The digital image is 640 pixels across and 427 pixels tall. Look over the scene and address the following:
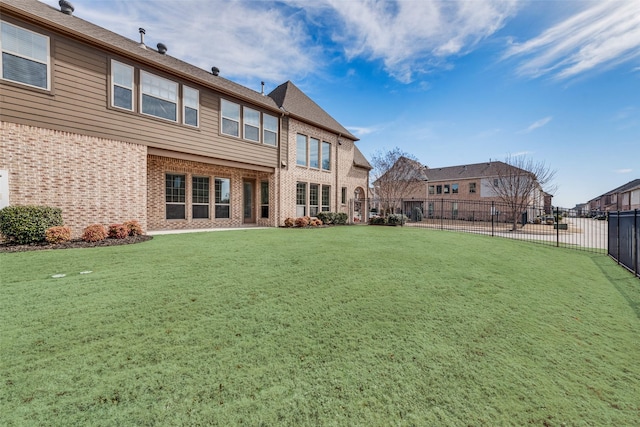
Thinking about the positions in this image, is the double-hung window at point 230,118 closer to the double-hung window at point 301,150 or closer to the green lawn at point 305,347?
the double-hung window at point 301,150

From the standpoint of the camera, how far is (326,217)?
16.6 metres

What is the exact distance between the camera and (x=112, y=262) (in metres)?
5.37

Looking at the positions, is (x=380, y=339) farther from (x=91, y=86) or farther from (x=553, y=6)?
(x=553, y=6)

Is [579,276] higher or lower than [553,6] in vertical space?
lower

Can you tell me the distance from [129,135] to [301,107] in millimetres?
10206

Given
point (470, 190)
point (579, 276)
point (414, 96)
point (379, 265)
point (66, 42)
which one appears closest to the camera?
point (379, 265)

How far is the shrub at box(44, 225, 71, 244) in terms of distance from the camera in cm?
699

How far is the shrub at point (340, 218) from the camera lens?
1733 cm

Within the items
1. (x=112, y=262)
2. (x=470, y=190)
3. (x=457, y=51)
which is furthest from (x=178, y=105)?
(x=470, y=190)

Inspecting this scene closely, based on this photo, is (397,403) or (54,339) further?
(54,339)

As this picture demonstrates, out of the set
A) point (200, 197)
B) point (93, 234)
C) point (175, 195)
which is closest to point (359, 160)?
point (200, 197)

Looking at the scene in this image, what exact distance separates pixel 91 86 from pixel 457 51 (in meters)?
15.3

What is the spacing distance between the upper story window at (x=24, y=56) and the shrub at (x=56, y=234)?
4.37 meters

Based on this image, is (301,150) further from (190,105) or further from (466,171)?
(466,171)
